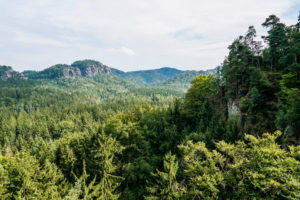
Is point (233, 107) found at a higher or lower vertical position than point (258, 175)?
higher

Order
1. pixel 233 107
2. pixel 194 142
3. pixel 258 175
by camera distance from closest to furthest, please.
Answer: pixel 258 175
pixel 194 142
pixel 233 107

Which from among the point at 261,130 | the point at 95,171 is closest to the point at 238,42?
the point at 261,130

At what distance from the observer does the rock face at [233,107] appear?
27448 millimetres

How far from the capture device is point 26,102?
145 metres

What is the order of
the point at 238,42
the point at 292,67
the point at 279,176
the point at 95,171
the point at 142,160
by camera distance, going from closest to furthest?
the point at 279,176 < the point at 292,67 < the point at 95,171 < the point at 142,160 < the point at 238,42

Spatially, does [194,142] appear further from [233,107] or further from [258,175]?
[258,175]

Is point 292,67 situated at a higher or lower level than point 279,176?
higher

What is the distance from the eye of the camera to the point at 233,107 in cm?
2872

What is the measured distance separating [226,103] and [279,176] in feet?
78.9

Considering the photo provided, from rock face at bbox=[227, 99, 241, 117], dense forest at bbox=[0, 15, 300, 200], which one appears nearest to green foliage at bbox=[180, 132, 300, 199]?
dense forest at bbox=[0, 15, 300, 200]

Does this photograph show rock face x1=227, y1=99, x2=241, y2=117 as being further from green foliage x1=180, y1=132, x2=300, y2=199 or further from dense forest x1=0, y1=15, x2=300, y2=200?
green foliage x1=180, y1=132, x2=300, y2=199

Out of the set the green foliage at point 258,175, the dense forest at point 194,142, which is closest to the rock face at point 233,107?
the dense forest at point 194,142

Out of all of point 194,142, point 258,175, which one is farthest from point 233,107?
point 258,175

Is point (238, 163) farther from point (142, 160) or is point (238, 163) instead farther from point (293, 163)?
point (142, 160)
